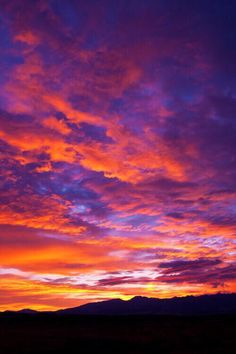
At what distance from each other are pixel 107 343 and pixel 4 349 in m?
11.5

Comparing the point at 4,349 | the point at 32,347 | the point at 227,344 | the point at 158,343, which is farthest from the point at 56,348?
the point at 227,344

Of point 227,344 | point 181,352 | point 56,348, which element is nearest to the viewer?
point 181,352

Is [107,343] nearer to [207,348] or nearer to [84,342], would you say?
[84,342]

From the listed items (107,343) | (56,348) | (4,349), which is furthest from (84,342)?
(4,349)

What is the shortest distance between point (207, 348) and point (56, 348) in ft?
47.1

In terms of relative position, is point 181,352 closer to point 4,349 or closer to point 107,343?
point 107,343

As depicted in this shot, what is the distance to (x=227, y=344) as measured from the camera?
39750 mm

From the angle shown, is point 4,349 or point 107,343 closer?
point 4,349

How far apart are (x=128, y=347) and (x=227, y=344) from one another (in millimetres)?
10609

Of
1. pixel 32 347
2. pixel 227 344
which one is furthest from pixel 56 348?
pixel 227 344

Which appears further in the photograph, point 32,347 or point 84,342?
point 84,342

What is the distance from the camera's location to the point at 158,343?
133ft

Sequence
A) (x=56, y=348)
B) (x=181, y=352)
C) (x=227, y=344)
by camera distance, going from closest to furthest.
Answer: (x=181, y=352)
(x=56, y=348)
(x=227, y=344)

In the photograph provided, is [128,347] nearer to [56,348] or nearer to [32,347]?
[56,348]
